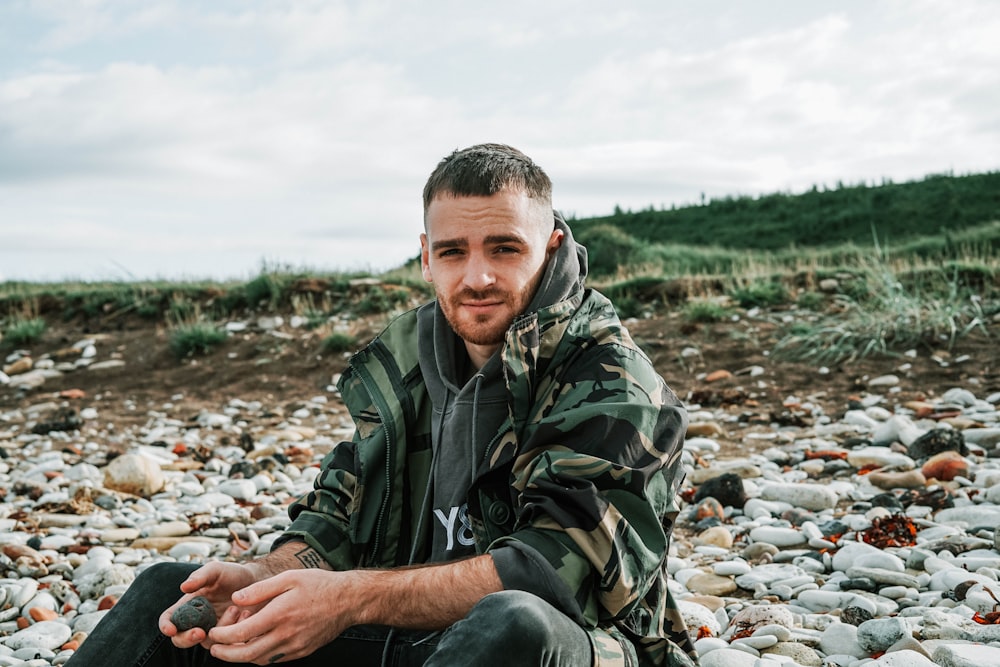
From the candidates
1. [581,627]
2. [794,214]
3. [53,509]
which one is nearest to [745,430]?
[53,509]

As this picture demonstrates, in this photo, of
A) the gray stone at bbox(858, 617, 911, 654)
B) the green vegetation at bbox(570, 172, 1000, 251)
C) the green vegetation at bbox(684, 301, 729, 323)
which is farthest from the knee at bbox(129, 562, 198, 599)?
the green vegetation at bbox(570, 172, 1000, 251)

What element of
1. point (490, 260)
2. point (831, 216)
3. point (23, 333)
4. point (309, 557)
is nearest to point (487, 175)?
point (490, 260)

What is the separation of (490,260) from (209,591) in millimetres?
1200

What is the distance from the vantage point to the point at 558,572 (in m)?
2.07

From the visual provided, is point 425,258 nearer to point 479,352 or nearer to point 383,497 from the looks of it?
point 479,352

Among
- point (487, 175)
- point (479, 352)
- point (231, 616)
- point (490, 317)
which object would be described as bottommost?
point (231, 616)

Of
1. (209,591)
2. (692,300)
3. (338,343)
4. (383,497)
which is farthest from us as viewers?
(692,300)

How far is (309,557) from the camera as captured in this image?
2.69 metres

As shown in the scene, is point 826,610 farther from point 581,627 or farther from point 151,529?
point 151,529

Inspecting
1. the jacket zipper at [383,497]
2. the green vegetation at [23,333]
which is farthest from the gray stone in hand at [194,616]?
the green vegetation at [23,333]

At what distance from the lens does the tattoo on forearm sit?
268 centimetres

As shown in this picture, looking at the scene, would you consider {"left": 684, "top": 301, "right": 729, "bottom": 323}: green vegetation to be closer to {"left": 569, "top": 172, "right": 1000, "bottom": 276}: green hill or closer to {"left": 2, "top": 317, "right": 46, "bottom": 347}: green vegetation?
{"left": 2, "top": 317, "right": 46, "bottom": 347}: green vegetation

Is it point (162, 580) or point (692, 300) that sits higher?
point (692, 300)

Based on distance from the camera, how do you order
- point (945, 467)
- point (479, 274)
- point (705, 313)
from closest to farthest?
point (479, 274), point (945, 467), point (705, 313)
